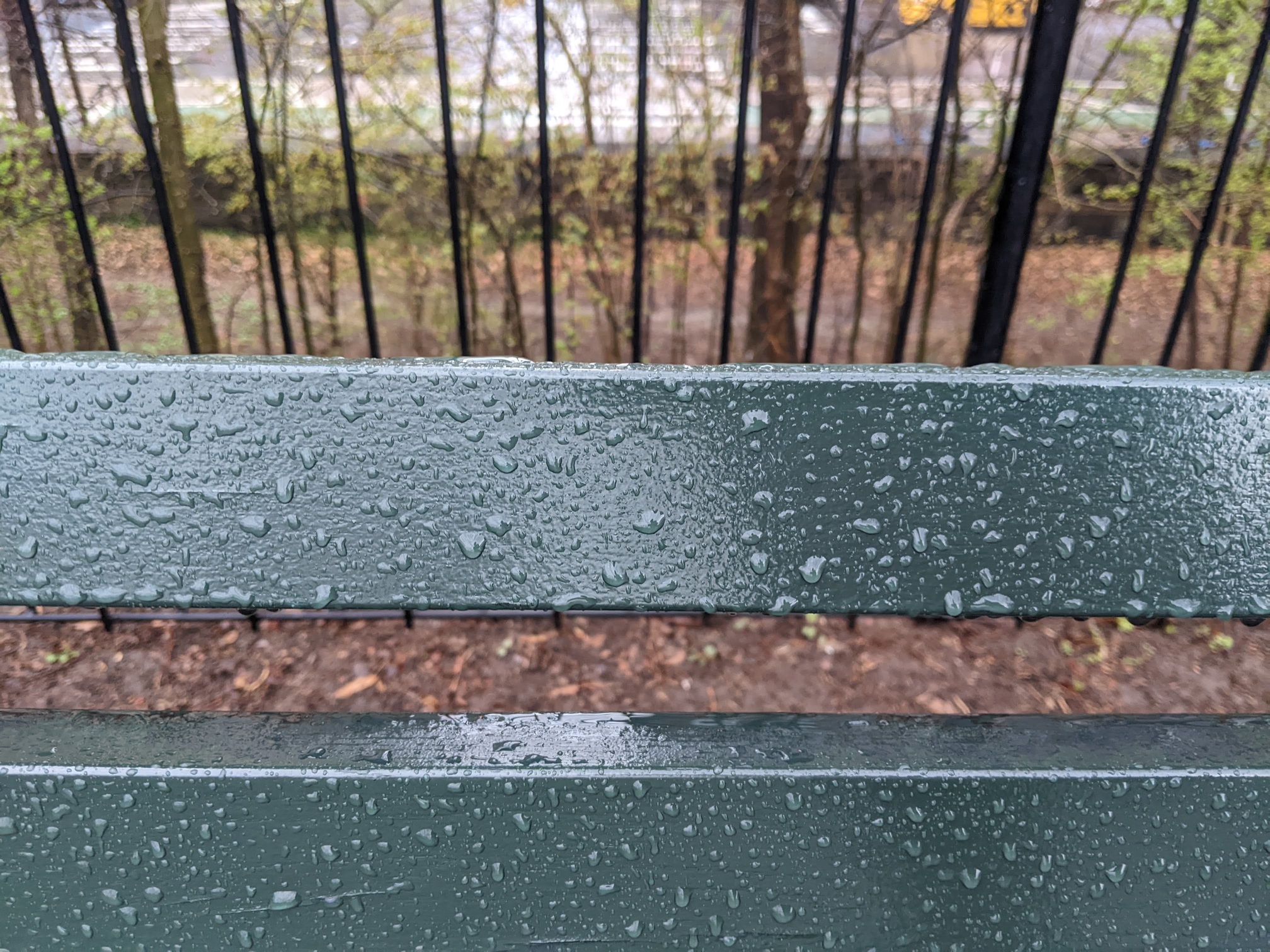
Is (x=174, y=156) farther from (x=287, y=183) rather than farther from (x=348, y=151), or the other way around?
(x=348, y=151)

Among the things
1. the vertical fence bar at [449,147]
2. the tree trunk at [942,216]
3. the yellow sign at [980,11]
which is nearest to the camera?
the vertical fence bar at [449,147]

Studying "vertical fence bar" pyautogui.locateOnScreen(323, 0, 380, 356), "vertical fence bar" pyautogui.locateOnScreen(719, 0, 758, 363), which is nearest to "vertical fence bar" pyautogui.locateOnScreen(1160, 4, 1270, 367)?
"vertical fence bar" pyautogui.locateOnScreen(719, 0, 758, 363)

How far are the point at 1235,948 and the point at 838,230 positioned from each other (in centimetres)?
371

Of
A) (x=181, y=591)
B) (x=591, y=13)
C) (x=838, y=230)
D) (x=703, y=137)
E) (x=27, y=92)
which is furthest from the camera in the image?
(x=838, y=230)

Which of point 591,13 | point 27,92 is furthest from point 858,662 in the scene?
point 27,92

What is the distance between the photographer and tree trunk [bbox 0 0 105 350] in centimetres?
274

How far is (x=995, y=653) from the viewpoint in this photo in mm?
2861

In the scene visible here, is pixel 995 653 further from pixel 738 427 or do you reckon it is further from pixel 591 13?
pixel 591 13

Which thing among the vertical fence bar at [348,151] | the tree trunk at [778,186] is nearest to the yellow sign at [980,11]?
the tree trunk at [778,186]

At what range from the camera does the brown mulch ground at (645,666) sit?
8.89 feet

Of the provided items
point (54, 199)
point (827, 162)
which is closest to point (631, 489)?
point (827, 162)

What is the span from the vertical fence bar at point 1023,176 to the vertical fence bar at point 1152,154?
0.87 feet

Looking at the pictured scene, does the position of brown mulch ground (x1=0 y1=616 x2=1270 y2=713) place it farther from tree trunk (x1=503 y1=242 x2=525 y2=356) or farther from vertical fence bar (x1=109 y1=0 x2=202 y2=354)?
tree trunk (x1=503 y1=242 x2=525 y2=356)

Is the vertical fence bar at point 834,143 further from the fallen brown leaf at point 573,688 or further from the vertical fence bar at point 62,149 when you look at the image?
the vertical fence bar at point 62,149
